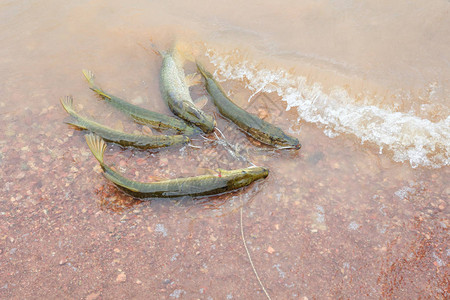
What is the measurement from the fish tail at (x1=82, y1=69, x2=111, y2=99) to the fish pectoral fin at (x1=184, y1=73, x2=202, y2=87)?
1.34m

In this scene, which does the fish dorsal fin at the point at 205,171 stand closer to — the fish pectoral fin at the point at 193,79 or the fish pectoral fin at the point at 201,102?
the fish pectoral fin at the point at 201,102

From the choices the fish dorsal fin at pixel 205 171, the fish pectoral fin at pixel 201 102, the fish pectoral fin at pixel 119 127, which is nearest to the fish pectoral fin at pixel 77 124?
the fish pectoral fin at pixel 119 127

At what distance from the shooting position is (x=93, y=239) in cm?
371

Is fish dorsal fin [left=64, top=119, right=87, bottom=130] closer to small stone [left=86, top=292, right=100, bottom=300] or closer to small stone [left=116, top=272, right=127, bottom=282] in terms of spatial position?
small stone [left=116, top=272, right=127, bottom=282]

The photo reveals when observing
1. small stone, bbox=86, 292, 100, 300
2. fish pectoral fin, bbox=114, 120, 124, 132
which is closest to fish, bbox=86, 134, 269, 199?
fish pectoral fin, bbox=114, 120, 124, 132

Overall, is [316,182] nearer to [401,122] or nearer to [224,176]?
[224,176]

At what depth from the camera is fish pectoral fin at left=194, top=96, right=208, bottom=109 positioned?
195 inches

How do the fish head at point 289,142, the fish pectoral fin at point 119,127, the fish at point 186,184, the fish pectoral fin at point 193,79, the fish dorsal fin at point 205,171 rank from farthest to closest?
the fish pectoral fin at point 193,79
the fish pectoral fin at point 119,127
the fish head at point 289,142
the fish dorsal fin at point 205,171
the fish at point 186,184

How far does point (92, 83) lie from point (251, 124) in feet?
9.18

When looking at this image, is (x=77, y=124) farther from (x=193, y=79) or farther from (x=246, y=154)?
(x=246, y=154)

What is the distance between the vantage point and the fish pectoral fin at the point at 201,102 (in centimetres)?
497

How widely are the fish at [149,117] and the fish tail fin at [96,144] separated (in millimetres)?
660

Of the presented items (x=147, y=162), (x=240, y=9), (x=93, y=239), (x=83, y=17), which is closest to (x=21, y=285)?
(x=93, y=239)

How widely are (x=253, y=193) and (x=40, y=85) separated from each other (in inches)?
164
